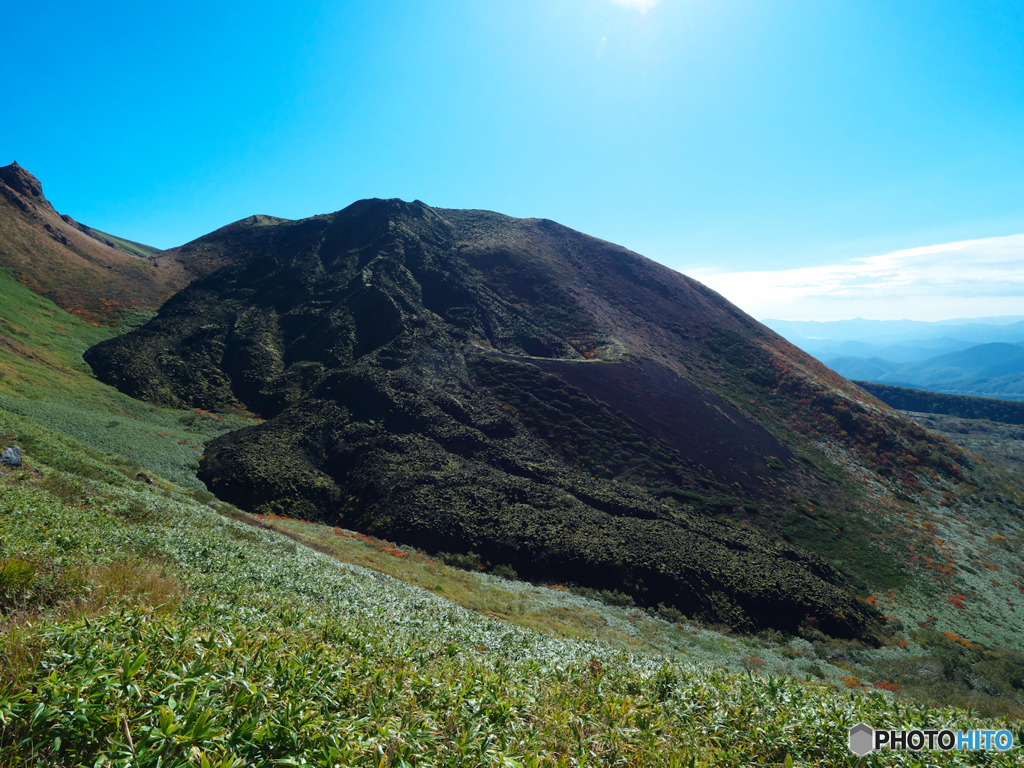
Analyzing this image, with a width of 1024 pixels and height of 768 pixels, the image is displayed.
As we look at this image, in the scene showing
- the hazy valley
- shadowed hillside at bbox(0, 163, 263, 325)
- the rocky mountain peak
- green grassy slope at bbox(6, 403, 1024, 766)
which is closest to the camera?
green grassy slope at bbox(6, 403, 1024, 766)

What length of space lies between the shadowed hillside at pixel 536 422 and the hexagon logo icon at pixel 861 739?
1562 centimetres

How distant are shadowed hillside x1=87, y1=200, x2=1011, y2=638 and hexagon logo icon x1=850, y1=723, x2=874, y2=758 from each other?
1562 cm

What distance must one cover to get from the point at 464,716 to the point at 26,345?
45.6 metres

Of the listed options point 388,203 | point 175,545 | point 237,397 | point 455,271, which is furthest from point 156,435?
point 388,203

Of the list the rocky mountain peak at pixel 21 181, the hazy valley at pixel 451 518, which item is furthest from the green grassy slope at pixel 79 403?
the rocky mountain peak at pixel 21 181

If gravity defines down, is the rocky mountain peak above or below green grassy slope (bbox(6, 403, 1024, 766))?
above

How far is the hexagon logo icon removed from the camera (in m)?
4.23

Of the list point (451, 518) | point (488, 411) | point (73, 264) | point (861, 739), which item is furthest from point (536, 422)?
point (73, 264)

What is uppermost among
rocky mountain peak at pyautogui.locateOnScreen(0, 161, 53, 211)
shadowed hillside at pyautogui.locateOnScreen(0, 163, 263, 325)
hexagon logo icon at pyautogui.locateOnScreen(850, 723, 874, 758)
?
rocky mountain peak at pyautogui.locateOnScreen(0, 161, 53, 211)

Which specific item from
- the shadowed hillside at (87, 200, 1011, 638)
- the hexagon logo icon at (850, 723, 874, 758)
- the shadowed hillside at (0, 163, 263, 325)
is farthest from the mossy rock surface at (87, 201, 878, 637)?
the hexagon logo icon at (850, 723, 874, 758)

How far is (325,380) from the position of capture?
32688 mm

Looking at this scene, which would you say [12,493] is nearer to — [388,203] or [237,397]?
[237,397]

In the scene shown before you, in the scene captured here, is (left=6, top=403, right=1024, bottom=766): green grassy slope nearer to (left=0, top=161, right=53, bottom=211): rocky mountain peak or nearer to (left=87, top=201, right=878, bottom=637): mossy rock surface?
(left=87, top=201, right=878, bottom=637): mossy rock surface

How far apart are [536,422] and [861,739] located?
2759 cm
